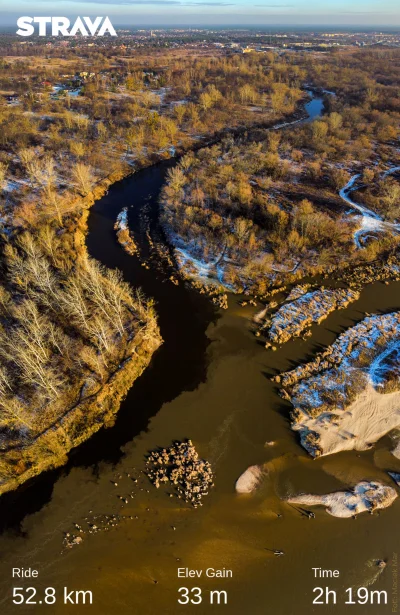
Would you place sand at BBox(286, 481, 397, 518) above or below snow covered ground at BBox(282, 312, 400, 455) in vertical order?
below

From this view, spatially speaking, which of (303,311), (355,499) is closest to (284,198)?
(303,311)

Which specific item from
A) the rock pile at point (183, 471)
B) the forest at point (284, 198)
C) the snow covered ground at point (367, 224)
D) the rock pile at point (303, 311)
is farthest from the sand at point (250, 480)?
the snow covered ground at point (367, 224)

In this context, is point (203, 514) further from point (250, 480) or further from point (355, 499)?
point (355, 499)

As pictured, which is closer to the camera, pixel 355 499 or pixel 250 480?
pixel 355 499

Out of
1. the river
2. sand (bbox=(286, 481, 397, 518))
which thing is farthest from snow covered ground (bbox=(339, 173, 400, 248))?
sand (bbox=(286, 481, 397, 518))

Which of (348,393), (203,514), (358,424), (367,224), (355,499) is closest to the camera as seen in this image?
(203,514)

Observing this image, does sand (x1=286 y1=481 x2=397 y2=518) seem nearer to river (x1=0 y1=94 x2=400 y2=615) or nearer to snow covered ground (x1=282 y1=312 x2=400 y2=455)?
river (x1=0 y1=94 x2=400 y2=615)
